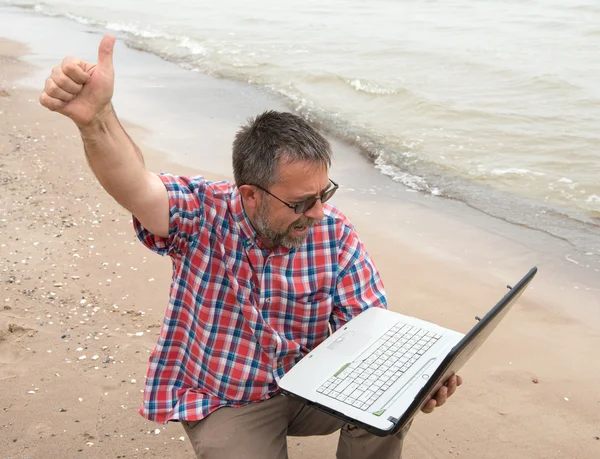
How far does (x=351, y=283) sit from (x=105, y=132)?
111cm

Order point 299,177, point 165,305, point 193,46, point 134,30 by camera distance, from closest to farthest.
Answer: point 299,177 < point 165,305 < point 193,46 < point 134,30

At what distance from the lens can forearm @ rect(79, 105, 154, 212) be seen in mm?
2506

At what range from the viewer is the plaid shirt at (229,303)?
2.89 metres

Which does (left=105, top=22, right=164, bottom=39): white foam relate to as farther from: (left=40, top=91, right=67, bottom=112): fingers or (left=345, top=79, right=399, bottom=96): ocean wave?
(left=40, top=91, right=67, bottom=112): fingers

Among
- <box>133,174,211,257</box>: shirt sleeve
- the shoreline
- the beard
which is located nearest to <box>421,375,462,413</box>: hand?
the beard

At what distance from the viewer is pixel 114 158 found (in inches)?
100

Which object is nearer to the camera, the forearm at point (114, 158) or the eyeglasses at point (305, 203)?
the forearm at point (114, 158)

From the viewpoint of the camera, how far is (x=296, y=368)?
2779 millimetres

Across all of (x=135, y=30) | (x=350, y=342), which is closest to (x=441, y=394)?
(x=350, y=342)

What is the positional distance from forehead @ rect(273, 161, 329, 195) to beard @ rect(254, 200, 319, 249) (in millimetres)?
106

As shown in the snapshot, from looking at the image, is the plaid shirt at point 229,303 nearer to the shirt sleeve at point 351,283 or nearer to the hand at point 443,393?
the shirt sleeve at point 351,283

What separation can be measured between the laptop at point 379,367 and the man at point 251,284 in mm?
132

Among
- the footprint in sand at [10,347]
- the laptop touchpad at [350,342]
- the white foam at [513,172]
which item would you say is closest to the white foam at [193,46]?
the white foam at [513,172]

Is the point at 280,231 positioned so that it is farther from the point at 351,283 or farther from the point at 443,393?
the point at 443,393
